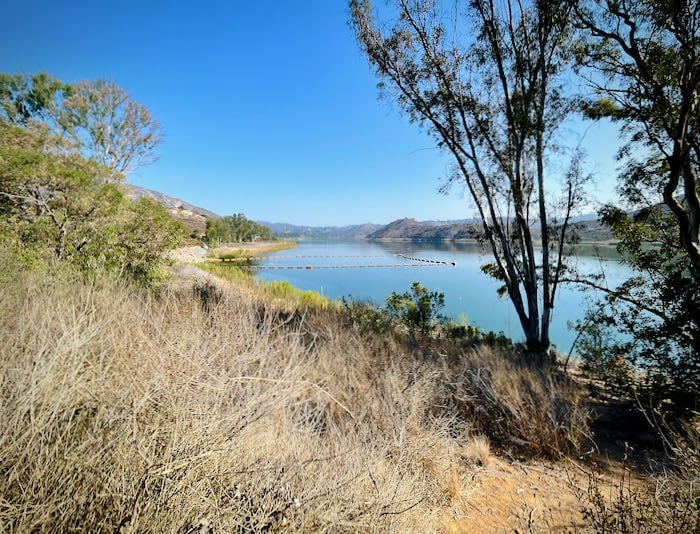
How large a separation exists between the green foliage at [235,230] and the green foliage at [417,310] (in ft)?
129

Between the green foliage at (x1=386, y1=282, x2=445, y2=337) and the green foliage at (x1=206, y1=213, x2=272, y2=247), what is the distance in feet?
129

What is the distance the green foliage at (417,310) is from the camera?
8617 mm

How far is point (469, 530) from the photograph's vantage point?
227 centimetres

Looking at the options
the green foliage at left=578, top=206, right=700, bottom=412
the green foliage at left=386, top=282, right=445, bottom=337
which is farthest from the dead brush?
the green foliage at left=386, top=282, right=445, bottom=337

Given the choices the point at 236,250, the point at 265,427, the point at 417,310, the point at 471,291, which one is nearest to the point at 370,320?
the point at 417,310

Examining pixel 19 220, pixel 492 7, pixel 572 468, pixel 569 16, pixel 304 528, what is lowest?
pixel 572 468

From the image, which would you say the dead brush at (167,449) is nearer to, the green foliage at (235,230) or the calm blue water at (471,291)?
the calm blue water at (471,291)

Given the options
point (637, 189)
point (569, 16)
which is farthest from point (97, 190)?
point (637, 189)

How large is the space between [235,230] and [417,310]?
206 ft

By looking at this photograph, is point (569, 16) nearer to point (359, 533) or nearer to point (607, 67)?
point (607, 67)

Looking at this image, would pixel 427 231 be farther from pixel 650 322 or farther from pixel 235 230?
pixel 650 322

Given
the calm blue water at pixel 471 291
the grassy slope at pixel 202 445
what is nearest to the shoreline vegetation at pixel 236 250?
the calm blue water at pixel 471 291

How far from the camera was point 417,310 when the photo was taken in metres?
8.77

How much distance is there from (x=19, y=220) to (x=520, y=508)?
26.9 feet
